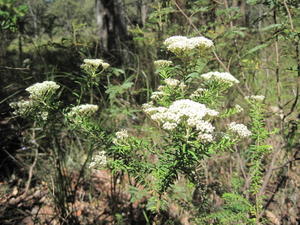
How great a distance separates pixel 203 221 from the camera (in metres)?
1.57

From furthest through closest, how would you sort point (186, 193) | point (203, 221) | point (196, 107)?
point (186, 193)
point (203, 221)
point (196, 107)

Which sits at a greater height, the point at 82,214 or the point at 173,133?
the point at 173,133

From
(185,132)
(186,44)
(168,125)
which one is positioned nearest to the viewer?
Result: (168,125)

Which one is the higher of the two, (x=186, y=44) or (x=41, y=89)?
(x=186, y=44)

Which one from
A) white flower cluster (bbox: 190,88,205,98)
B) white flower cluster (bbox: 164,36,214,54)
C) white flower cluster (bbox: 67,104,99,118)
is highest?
white flower cluster (bbox: 164,36,214,54)

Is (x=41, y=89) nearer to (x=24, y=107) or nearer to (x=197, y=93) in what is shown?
(x=24, y=107)

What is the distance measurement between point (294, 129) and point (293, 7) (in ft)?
3.11

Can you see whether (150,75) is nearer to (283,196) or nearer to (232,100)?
(232,100)

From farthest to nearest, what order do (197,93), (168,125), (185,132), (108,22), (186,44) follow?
(108,22), (197,93), (186,44), (185,132), (168,125)

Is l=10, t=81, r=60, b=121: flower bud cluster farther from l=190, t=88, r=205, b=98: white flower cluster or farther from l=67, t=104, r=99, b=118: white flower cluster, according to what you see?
l=190, t=88, r=205, b=98: white flower cluster

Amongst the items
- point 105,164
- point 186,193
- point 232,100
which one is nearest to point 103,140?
point 105,164

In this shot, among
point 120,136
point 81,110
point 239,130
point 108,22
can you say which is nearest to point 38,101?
point 81,110

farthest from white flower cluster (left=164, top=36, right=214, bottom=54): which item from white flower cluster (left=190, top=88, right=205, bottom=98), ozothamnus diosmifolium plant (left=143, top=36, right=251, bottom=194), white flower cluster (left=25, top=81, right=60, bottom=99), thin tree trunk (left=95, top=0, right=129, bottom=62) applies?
thin tree trunk (left=95, top=0, right=129, bottom=62)

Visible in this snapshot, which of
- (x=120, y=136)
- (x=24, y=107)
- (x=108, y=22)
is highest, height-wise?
(x=108, y=22)
